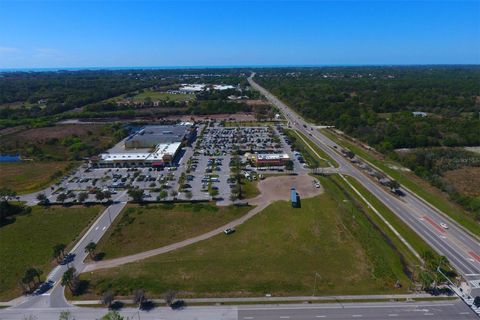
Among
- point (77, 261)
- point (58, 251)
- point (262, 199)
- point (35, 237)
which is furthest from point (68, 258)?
point (262, 199)

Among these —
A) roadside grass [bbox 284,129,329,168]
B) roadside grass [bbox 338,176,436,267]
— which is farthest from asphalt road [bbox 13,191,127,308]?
roadside grass [bbox 284,129,329,168]

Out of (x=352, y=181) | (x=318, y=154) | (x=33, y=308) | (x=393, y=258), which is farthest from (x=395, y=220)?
(x=33, y=308)

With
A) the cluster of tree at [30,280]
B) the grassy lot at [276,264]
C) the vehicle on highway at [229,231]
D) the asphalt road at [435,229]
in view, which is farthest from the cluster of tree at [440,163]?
the cluster of tree at [30,280]

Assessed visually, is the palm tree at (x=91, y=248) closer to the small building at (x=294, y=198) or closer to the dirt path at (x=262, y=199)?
the dirt path at (x=262, y=199)

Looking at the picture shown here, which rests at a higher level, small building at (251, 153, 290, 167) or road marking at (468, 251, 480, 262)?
small building at (251, 153, 290, 167)

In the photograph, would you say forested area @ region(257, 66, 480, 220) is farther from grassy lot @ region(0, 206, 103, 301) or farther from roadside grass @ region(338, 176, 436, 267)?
grassy lot @ region(0, 206, 103, 301)
